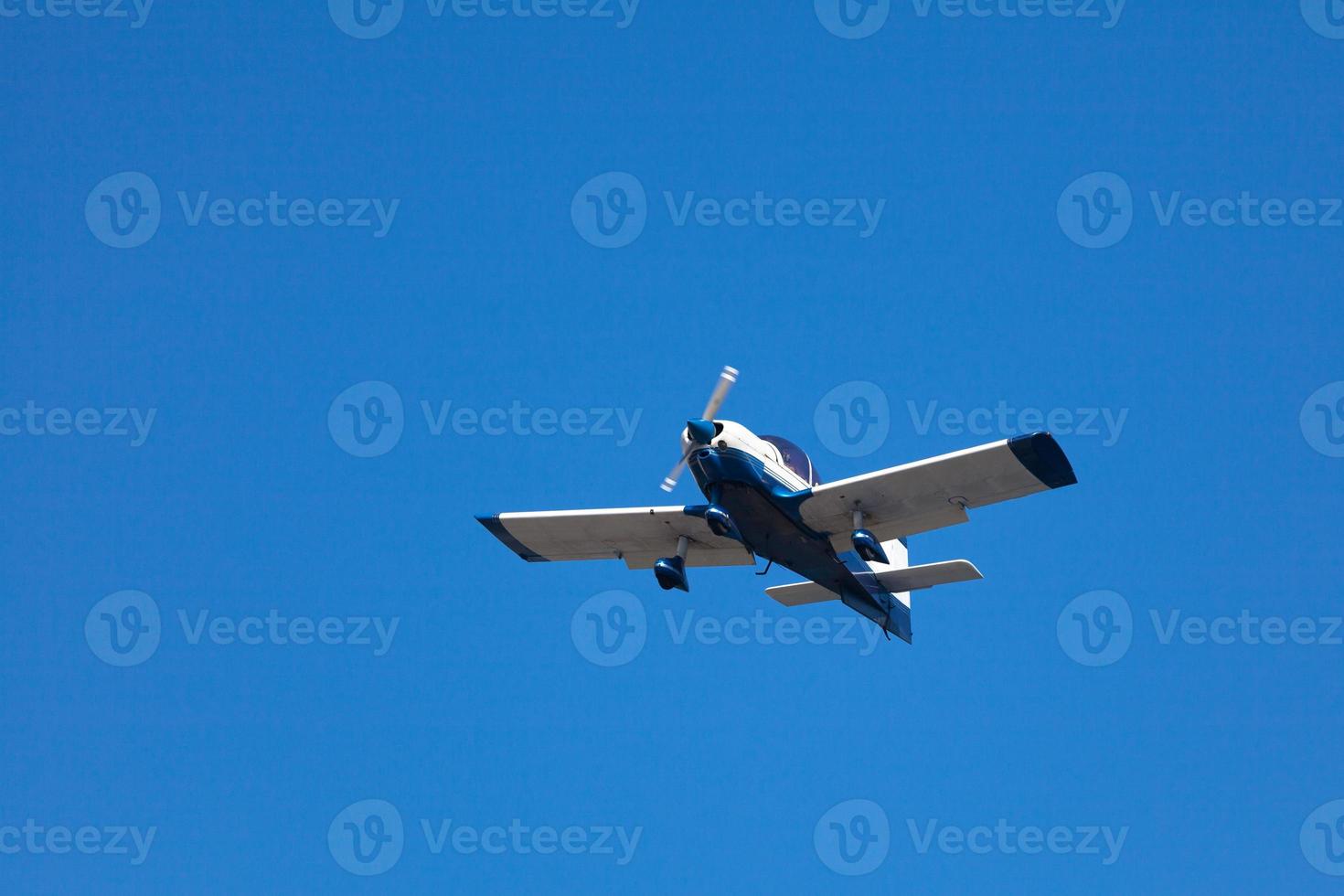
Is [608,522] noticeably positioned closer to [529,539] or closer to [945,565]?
[529,539]

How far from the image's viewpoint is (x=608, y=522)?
101 feet

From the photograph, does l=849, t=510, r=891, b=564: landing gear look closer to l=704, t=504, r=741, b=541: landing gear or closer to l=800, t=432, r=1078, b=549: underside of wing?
l=800, t=432, r=1078, b=549: underside of wing

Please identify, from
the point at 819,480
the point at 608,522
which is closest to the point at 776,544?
the point at 819,480

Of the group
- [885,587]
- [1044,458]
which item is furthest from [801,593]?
[1044,458]

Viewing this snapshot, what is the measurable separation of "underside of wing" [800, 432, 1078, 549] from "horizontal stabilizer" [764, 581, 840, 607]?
6.28 feet

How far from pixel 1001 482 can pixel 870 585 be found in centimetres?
403

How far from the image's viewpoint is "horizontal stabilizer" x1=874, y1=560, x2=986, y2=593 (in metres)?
28.4

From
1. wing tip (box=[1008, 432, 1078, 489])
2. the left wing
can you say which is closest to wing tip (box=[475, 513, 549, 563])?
the left wing

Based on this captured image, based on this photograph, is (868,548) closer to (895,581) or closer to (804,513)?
(804,513)

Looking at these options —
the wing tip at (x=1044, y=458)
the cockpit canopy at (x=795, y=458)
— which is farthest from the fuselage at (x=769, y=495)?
the wing tip at (x=1044, y=458)

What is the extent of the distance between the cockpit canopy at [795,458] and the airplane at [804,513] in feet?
0.07

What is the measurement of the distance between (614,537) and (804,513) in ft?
14.7

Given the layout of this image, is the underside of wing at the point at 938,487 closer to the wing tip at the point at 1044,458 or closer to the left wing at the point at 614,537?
the wing tip at the point at 1044,458

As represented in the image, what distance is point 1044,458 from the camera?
26.8m
